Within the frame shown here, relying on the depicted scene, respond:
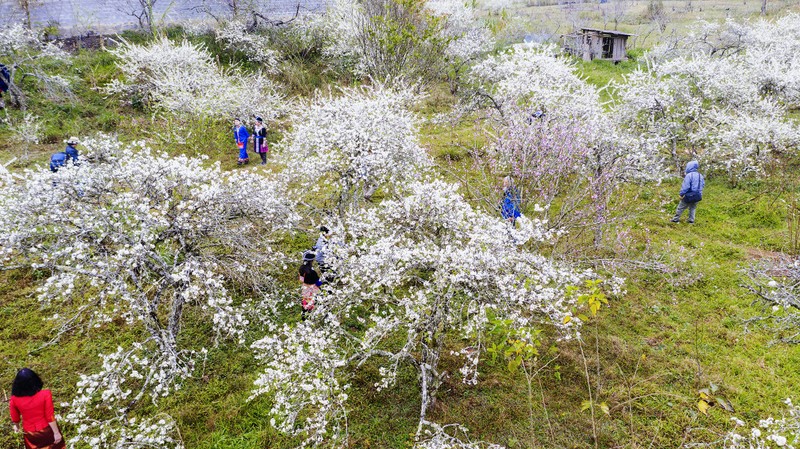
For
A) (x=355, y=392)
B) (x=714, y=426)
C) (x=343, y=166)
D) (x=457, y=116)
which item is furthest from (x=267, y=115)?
(x=714, y=426)

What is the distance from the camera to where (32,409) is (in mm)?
4910

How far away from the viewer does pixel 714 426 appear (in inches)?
246

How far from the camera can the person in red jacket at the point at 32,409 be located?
15.9 feet

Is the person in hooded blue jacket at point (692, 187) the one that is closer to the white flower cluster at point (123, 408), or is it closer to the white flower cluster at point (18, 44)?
the white flower cluster at point (123, 408)

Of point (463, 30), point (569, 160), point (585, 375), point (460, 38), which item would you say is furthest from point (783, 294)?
point (463, 30)

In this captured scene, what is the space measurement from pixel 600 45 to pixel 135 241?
3475 centimetres

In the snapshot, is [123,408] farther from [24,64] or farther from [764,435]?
[24,64]

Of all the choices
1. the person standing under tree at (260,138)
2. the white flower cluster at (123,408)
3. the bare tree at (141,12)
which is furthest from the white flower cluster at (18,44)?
the white flower cluster at (123,408)

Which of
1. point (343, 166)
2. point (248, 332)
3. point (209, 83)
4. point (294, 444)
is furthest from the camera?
point (209, 83)

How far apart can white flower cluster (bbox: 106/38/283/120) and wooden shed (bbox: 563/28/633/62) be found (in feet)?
78.2

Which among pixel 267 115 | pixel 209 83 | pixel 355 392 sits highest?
pixel 209 83

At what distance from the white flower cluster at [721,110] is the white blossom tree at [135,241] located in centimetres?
1321

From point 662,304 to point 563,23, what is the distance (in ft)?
141

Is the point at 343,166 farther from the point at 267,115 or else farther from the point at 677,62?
the point at 677,62
